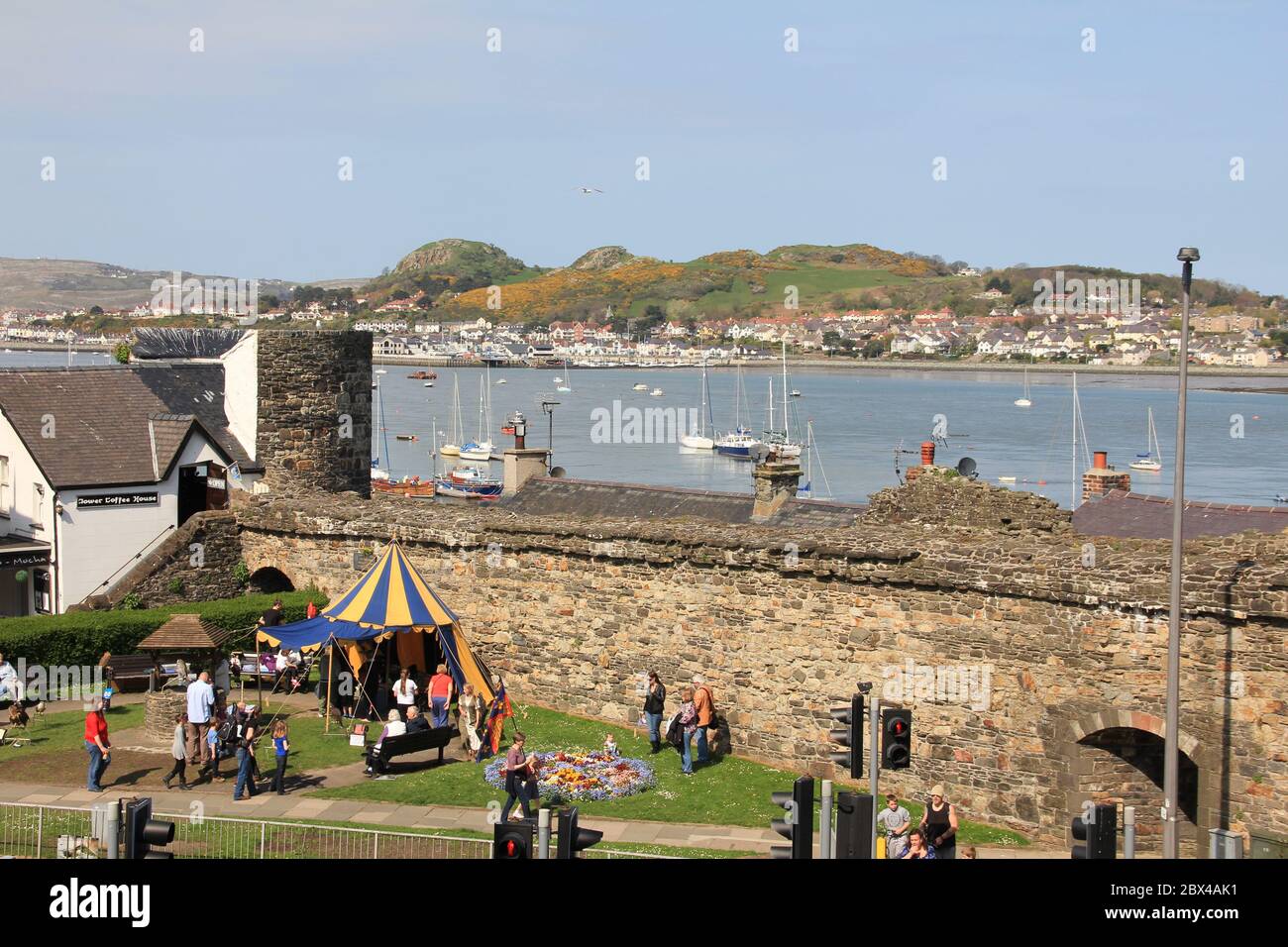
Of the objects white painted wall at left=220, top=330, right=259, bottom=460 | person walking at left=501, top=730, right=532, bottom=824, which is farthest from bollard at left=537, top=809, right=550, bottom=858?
white painted wall at left=220, top=330, right=259, bottom=460

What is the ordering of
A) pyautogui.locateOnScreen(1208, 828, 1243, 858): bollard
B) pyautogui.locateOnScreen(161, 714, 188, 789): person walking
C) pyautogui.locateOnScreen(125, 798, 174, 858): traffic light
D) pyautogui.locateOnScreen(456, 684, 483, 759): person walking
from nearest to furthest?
pyautogui.locateOnScreen(125, 798, 174, 858): traffic light
pyautogui.locateOnScreen(1208, 828, 1243, 858): bollard
pyautogui.locateOnScreen(161, 714, 188, 789): person walking
pyautogui.locateOnScreen(456, 684, 483, 759): person walking

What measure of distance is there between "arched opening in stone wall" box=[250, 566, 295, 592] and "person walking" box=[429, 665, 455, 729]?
24.0 ft

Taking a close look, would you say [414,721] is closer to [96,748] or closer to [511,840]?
[96,748]

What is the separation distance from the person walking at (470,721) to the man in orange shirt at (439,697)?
0.24 m

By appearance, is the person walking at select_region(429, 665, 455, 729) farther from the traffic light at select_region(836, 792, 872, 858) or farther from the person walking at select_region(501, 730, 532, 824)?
the traffic light at select_region(836, 792, 872, 858)

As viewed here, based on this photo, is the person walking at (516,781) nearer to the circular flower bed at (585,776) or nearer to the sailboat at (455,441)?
the circular flower bed at (585,776)

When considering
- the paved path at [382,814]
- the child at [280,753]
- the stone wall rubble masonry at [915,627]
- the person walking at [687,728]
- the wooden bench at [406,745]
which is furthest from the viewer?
the person walking at [687,728]

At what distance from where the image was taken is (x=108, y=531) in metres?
29.8

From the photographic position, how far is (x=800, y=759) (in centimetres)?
2231

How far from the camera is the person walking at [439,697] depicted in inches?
926

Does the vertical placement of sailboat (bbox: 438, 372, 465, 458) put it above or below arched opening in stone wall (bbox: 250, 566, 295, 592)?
below

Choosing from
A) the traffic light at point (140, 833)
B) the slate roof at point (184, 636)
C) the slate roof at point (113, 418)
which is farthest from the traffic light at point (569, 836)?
the slate roof at point (113, 418)

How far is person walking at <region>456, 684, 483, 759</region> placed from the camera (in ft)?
74.1
